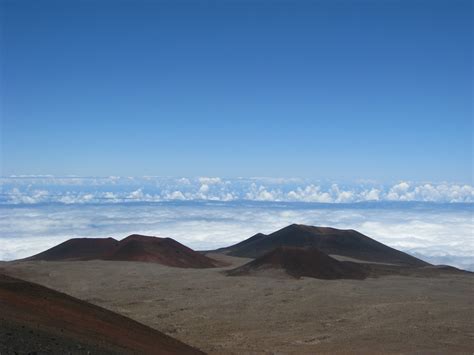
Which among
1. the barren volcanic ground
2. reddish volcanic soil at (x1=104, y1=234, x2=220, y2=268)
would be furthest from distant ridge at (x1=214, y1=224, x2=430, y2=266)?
the barren volcanic ground

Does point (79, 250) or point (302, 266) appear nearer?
point (302, 266)

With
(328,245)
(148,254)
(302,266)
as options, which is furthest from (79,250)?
(302,266)

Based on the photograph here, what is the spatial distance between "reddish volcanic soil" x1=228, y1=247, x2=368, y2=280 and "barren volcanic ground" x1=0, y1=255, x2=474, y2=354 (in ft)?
9.50

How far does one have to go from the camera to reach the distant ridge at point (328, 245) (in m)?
90.1

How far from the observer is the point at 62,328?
1750 centimetres

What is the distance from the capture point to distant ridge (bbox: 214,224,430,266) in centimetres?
9012

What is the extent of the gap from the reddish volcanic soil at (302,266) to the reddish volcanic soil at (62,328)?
34.5 meters

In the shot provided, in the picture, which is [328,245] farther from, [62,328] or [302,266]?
[62,328]

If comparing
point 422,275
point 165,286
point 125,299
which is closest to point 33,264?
point 165,286

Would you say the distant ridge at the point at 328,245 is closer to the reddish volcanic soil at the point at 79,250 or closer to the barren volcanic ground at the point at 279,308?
the reddish volcanic soil at the point at 79,250

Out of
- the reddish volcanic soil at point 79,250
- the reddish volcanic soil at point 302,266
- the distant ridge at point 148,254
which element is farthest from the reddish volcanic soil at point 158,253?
the reddish volcanic soil at point 302,266

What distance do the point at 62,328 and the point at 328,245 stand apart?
78.7 m


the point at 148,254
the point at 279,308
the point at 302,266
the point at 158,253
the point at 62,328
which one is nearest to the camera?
the point at 62,328

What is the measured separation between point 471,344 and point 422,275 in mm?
39666
